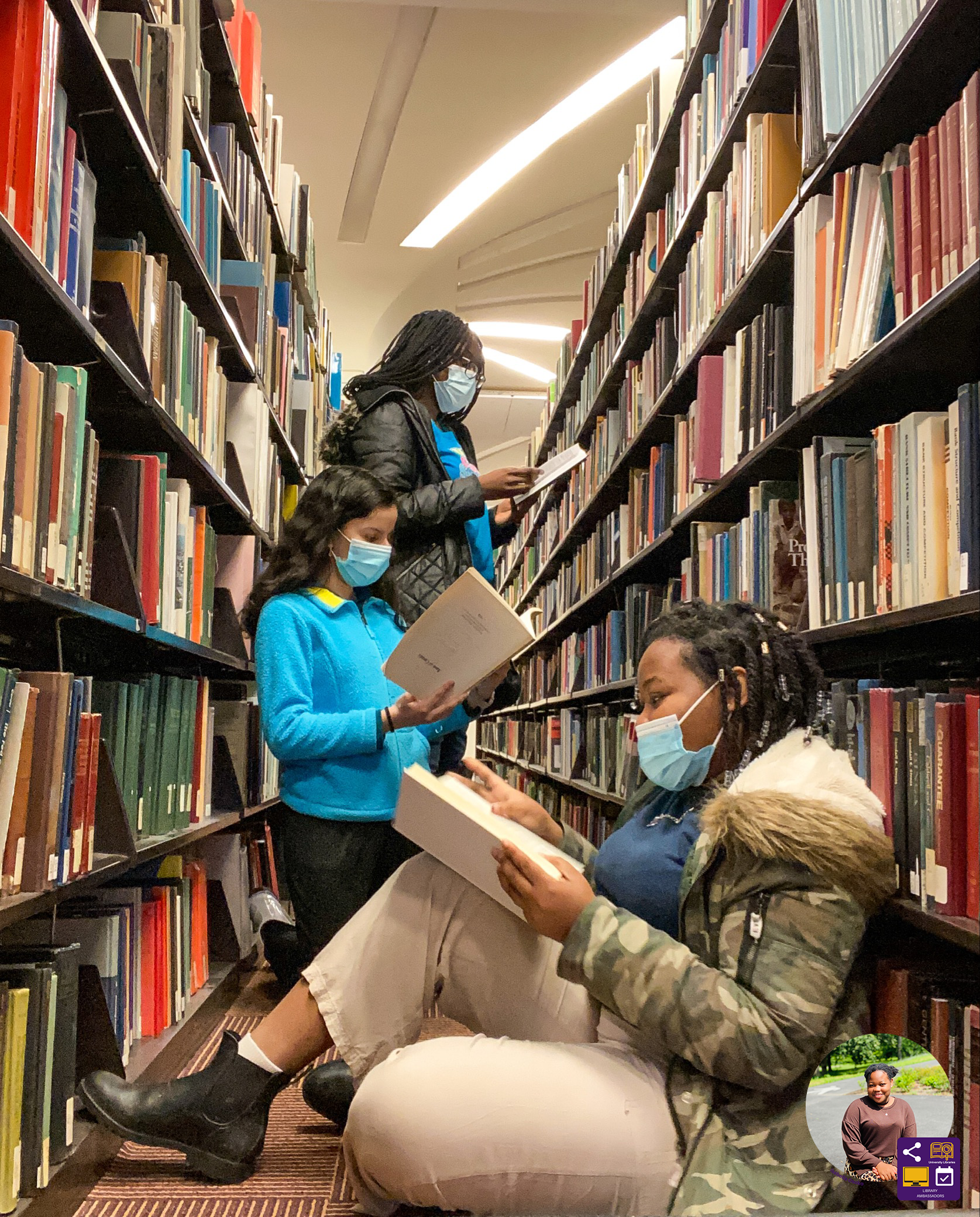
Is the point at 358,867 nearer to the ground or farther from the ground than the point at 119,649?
nearer to the ground

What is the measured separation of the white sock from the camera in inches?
56.8

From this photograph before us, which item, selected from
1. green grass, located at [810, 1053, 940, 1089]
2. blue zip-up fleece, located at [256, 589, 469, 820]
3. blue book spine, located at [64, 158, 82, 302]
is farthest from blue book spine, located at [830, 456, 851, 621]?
blue book spine, located at [64, 158, 82, 302]

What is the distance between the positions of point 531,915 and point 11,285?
981 millimetres

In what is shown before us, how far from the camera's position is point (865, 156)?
154 centimetres

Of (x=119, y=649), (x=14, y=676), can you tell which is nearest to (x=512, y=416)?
(x=119, y=649)

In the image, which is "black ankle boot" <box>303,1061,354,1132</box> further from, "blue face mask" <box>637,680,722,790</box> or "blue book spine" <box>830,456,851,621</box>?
"blue book spine" <box>830,456,851,621</box>

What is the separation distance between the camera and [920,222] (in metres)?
1.27

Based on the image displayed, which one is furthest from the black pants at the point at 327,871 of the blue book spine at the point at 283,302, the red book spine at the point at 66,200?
the blue book spine at the point at 283,302

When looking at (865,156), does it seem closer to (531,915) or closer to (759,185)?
Answer: (759,185)

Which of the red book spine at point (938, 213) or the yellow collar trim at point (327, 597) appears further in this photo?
the yellow collar trim at point (327, 597)

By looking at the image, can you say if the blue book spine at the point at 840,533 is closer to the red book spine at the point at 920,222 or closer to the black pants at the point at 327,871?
the red book spine at the point at 920,222

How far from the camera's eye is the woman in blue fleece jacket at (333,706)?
192cm

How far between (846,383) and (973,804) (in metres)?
0.61

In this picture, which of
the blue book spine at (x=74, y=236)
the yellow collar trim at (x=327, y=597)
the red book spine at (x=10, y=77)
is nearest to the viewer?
the red book spine at (x=10, y=77)
